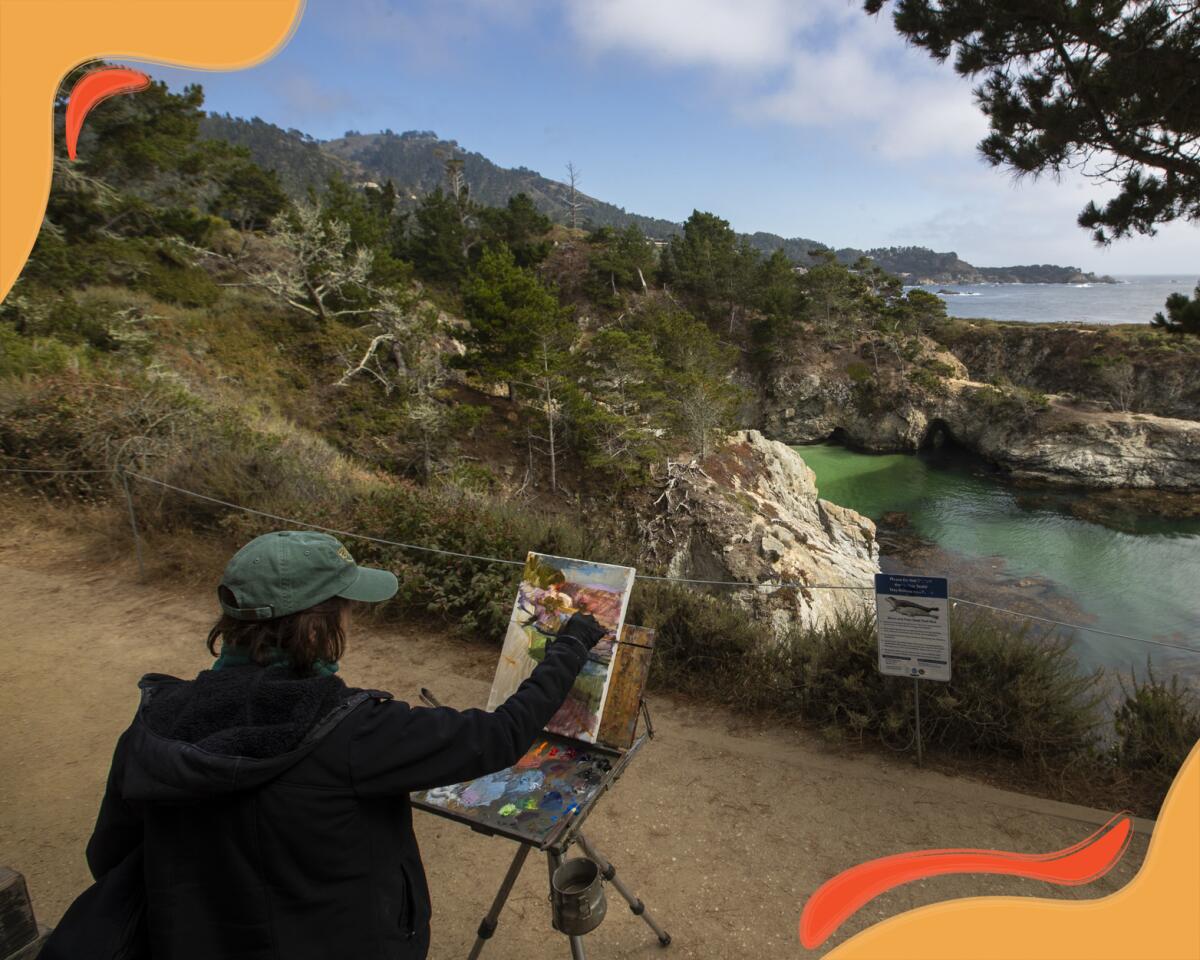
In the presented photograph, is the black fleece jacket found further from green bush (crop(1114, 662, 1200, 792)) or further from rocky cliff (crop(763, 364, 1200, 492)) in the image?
rocky cliff (crop(763, 364, 1200, 492))

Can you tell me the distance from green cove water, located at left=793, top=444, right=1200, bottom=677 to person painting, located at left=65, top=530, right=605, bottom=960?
1842 centimetres

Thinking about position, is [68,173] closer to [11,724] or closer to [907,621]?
[11,724]

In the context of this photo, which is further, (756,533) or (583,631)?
(756,533)

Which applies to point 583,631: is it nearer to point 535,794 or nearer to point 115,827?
point 535,794

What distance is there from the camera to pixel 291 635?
1.46 meters

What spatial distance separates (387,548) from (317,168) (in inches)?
5061

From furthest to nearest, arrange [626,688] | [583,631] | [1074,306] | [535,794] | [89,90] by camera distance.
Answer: [1074,306] → [89,90] → [626,688] → [535,794] → [583,631]

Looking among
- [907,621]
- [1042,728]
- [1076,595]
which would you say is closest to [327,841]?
[907,621]

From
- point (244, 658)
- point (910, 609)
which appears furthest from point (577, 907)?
point (910, 609)

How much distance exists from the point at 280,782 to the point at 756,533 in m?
18.7

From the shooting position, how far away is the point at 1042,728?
12.9 ft

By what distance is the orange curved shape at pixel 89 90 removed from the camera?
3873mm

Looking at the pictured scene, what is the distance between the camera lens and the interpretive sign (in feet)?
12.1

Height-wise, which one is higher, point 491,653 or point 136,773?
point 136,773
